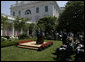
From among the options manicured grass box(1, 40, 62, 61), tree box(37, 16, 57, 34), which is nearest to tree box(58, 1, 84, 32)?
manicured grass box(1, 40, 62, 61)

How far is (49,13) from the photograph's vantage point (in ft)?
135

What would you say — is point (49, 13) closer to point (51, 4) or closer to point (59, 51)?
point (51, 4)

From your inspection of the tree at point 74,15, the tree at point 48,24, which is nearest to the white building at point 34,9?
the tree at point 48,24

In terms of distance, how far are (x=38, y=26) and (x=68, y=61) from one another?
24178 millimetres

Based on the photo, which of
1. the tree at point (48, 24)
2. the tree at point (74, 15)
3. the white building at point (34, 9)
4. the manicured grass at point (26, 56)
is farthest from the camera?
the white building at point (34, 9)

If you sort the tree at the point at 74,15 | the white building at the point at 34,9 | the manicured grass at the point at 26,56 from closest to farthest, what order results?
the manicured grass at the point at 26,56, the tree at the point at 74,15, the white building at the point at 34,9

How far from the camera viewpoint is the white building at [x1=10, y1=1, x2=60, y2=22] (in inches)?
1619

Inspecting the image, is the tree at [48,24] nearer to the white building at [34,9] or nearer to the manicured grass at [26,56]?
the white building at [34,9]

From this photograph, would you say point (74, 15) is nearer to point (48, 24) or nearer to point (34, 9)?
point (48, 24)

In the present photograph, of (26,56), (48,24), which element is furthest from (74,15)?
(26,56)

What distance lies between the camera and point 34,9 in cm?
4369

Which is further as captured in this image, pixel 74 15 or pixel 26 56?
pixel 74 15

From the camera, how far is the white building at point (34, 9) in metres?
41.1

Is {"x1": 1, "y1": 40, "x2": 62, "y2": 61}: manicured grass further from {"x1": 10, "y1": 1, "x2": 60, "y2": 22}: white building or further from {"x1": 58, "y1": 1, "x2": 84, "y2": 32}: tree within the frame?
{"x1": 10, "y1": 1, "x2": 60, "y2": 22}: white building
